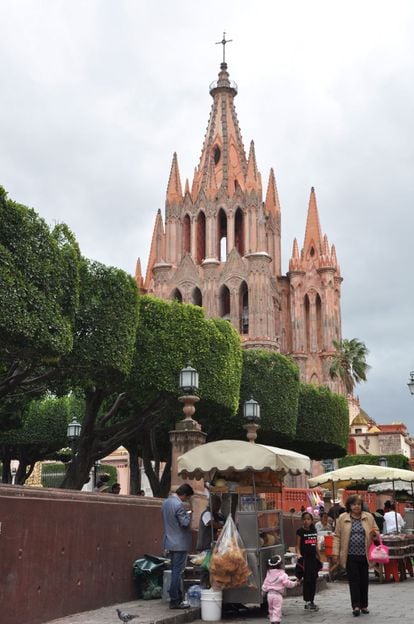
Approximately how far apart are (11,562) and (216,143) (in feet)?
221

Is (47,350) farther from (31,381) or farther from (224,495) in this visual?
(224,495)

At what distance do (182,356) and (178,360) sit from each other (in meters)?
0.31

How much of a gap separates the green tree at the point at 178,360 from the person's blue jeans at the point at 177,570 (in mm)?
12807

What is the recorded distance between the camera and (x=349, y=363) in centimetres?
6750

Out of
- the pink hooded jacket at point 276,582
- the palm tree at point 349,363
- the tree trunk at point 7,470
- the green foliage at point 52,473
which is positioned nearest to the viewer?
the pink hooded jacket at point 276,582

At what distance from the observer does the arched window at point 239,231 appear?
70.0 metres

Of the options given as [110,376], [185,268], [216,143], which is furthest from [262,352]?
[216,143]

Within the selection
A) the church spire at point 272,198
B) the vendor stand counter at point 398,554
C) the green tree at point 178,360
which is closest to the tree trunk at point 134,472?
the green tree at point 178,360

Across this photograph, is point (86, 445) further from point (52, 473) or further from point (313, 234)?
point (313, 234)

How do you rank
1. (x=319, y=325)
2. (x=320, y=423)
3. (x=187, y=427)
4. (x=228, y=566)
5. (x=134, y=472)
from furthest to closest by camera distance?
(x=319, y=325), (x=320, y=423), (x=134, y=472), (x=187, y=427), (x=228, y=566)

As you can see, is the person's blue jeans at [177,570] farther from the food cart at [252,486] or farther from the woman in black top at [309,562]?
the woman in black top at [309,562]

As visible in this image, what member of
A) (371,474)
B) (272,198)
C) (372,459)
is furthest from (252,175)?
(371,474)

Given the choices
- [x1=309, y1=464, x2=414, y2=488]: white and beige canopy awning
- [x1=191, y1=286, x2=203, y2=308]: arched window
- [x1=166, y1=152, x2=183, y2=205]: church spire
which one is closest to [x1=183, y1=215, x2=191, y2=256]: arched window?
[x1=166, y1=152, x2=183, y2=205]: church spire

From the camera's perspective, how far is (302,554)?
1195 centimetres
